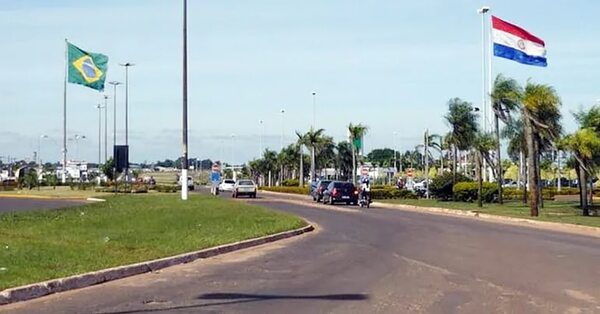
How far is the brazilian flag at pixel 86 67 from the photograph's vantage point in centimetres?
5138

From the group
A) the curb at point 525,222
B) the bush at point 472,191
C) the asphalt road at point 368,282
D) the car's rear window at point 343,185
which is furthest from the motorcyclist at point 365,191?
the asphalt road at point 368,282

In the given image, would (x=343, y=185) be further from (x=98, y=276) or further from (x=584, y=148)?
(x=98, y=276)

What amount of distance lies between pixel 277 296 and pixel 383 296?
1.60 m

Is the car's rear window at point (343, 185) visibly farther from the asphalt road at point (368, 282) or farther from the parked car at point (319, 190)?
the asphalt road at point (368, 282)

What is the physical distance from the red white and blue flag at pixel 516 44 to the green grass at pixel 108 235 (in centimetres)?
2336

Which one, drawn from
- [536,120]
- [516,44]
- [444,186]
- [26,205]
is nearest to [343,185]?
[444,186]

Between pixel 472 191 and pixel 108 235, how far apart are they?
1486 inches

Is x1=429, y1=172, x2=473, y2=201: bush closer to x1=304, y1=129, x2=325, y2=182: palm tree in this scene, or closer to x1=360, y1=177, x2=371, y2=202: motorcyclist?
x1=360, y1=177, x2=371, y2=202: motorcyclist

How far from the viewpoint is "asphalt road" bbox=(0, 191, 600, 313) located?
11852 millimetres

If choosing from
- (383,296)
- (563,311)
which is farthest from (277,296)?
(563,311)

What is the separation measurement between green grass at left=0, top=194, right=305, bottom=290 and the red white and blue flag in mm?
23357

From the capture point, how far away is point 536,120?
135 ft

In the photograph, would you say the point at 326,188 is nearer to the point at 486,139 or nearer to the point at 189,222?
the point at 486,139

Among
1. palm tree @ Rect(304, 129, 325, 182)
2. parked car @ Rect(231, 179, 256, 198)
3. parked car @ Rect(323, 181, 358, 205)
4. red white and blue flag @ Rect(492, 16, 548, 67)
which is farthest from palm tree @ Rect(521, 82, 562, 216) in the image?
palm tree @ Rect(304, 129, 325, 182)
